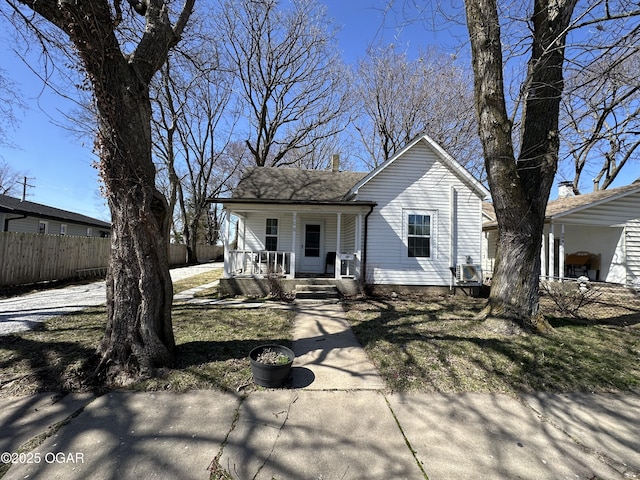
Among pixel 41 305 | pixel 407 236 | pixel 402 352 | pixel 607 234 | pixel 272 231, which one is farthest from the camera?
pixel 607 234

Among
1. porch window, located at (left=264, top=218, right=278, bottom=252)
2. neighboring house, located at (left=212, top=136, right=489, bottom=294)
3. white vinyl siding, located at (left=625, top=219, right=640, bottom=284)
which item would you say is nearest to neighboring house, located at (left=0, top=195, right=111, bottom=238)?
porch window, located at (left=264, top=218, right=278, bottom=252)

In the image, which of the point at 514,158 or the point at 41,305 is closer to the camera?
the point at 514,158

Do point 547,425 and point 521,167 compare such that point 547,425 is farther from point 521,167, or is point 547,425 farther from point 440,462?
point 521,167

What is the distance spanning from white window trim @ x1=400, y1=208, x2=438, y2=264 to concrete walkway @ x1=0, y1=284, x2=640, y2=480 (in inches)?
257

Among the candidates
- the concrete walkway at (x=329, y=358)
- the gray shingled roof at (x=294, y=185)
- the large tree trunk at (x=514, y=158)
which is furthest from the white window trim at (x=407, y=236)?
A: the concrete walkway at (x=329, y=358)

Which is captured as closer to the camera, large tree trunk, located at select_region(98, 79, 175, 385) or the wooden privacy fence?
large tree trunk, located at select_region(98, 79, 175, 385)

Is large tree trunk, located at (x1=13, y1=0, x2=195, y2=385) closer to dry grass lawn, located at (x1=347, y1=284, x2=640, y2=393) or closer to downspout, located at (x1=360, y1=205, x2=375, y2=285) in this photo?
dry grass lawn, located at (x1=347, y1=284, x2=640, y2=393)

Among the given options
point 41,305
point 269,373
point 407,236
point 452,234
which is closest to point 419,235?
point 407,236

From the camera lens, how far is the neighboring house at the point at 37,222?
14594mm

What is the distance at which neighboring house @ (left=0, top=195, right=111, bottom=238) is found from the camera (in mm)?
14594

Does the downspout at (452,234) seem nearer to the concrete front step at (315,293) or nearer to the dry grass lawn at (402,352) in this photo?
the dry grass lawn at (402,352)

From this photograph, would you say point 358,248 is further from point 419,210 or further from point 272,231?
point 272,231

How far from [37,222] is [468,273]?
23445 millimetres

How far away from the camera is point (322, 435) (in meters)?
2.55
